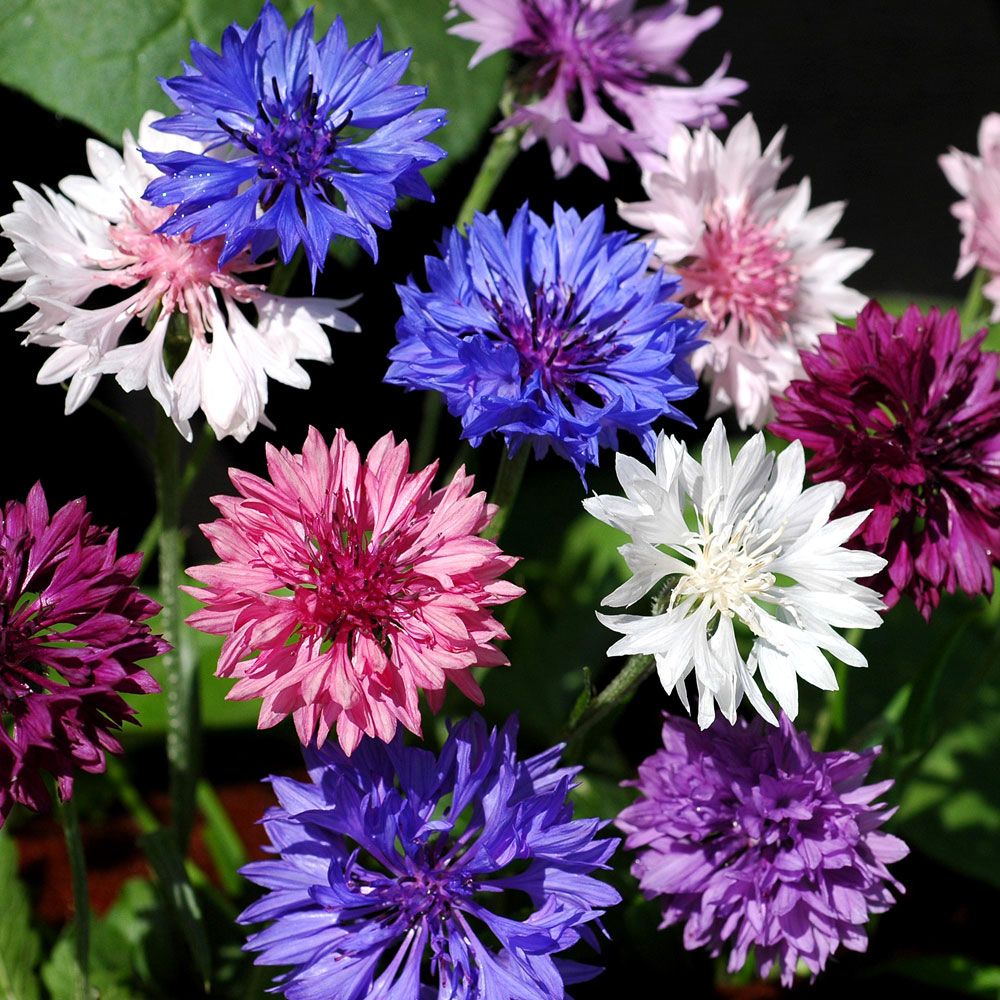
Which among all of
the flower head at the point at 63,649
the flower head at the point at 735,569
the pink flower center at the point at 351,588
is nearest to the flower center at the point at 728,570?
the flower head at the point at 735,569

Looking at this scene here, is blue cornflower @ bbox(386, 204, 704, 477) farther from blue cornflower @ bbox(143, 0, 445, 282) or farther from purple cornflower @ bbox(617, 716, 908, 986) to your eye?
purple cornflower @ bbox(617, 716, 908, 986)

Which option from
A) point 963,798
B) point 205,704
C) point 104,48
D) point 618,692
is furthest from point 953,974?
point 104,48

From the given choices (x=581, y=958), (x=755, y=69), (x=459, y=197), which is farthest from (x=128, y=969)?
(x=755, y=69)

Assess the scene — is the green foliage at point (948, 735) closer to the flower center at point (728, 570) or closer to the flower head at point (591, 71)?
the flower center at point (728, 570)

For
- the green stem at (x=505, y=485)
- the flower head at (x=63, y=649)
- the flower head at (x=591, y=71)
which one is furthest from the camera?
the flower head at (x=591, y=71)

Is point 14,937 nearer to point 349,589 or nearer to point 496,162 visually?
point 349,589

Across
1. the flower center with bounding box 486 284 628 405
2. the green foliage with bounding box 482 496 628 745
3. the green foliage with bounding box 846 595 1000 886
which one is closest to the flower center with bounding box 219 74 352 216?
the flower center with bounding box 486 284 628 405

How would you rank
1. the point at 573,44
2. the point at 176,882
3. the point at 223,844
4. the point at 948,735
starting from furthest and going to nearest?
the point at 948,735 → the point at 223,844 → the point at 573,44 → the point at 176,882
